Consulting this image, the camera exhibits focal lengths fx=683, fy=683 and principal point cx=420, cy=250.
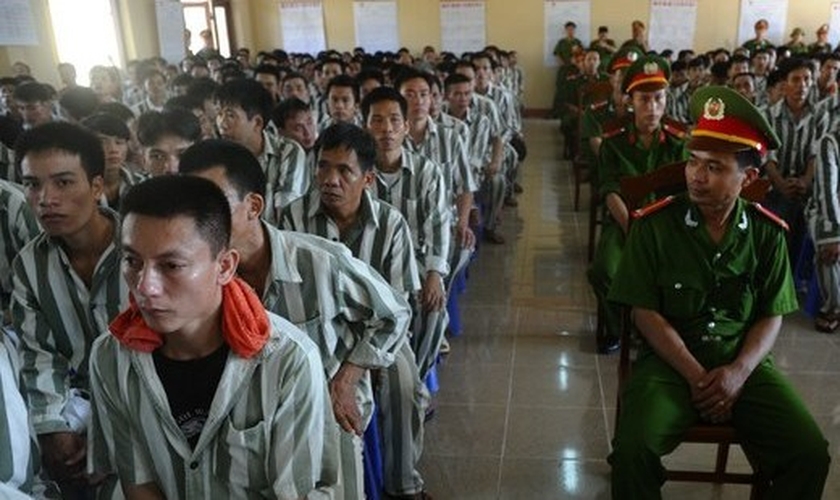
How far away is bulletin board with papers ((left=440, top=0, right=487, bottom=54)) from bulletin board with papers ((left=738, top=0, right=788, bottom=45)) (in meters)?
4.41

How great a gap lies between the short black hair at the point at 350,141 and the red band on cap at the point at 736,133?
104 centimetres

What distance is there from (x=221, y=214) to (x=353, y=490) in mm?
728

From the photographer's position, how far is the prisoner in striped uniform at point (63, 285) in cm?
174

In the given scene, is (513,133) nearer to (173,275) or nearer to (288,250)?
(288,250)

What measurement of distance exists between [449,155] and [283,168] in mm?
1047

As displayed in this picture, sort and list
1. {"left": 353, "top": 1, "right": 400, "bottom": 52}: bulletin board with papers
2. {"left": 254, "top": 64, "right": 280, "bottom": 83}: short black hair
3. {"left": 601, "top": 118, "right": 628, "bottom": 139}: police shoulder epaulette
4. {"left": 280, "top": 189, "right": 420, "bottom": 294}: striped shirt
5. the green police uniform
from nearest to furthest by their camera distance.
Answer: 1. {"left": 280, "top": 189, "right": 420, "bottom": 294}: striped shirt
2. {"left": 601, "top": 118, "right": 628, "bottom": 139}: police shoulder epaulette
3. {"left": 254, "top": 64, "right": 280, "bottom": 83}: short black hair
4. the green police uniform
5. {"left": 353, "top": 1, "right": 400, "bottom": 52}: bulletin board with papers

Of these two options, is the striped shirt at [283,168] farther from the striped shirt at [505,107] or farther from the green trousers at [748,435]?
the striped shirt at [505,107]

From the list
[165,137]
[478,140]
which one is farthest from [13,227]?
[478,140]

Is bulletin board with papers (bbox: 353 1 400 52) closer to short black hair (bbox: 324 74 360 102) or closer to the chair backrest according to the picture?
short black hair (bbox: 324 74 360 102)

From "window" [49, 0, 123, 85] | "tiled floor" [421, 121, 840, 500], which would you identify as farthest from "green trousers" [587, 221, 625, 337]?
"window" [49, 0, 123, 85]

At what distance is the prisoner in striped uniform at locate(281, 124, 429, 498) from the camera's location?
219cm

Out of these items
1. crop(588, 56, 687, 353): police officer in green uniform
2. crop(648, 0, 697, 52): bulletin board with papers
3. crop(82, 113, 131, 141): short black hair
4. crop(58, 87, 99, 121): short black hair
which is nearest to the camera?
crop(82, 113, 131, 141): short black hair

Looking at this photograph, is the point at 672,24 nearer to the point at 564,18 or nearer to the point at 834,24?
the point at 564,18

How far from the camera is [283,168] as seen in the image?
3416mm
